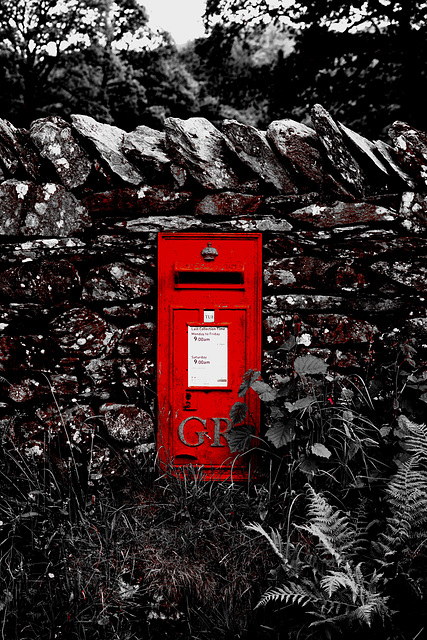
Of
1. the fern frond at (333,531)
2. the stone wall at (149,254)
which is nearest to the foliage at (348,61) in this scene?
the stone wall at (149,254)

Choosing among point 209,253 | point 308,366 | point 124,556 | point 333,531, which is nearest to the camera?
point 333,531

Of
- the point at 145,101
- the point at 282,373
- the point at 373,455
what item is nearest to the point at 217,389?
the point at 282,373

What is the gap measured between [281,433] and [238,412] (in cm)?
28

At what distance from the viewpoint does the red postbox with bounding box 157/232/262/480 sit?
2.91 m

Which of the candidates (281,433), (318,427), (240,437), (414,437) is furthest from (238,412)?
(414,437)

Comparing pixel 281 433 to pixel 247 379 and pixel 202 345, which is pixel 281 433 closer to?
pixel 247 379

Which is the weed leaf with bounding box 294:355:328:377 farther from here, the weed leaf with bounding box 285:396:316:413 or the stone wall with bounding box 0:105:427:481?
the stone wall with bounding box 0:105:427:481

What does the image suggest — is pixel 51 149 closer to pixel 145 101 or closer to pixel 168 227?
pixel 168 227

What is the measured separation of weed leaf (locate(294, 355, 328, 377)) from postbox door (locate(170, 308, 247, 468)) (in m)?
0.40

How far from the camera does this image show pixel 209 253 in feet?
9.53

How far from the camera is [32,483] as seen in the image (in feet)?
8.87

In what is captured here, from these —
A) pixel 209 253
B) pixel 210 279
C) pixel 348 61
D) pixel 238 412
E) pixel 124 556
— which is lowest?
pixel 124 556

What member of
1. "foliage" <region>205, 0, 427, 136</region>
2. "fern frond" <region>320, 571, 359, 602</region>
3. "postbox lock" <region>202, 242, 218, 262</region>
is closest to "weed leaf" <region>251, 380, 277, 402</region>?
"postbox lock" <region>202, 242, 218, 262</region>

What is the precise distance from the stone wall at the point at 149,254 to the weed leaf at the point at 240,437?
39cm
